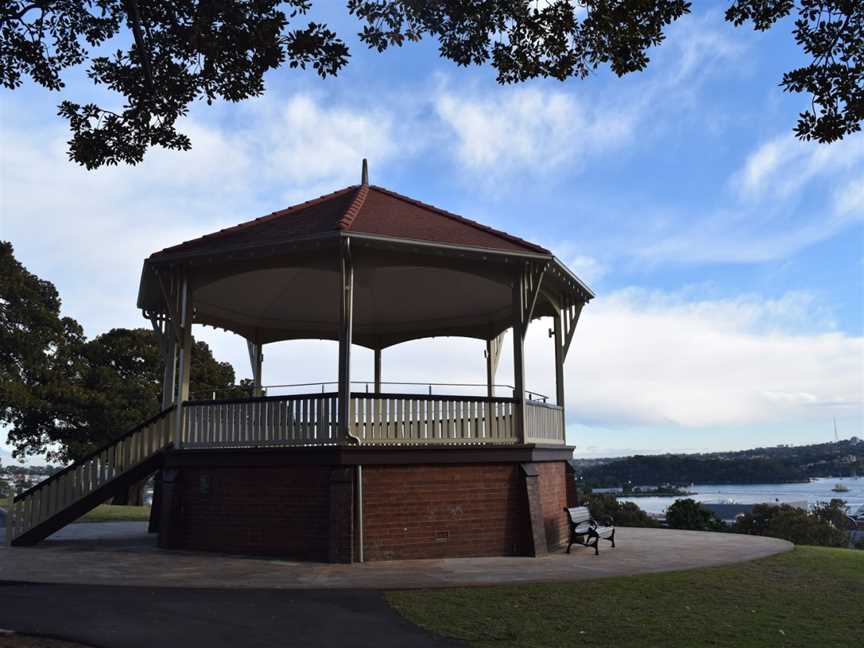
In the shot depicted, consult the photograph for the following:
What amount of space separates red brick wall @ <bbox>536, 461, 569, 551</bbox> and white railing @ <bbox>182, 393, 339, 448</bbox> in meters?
4.41

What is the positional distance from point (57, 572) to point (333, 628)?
5944 mm

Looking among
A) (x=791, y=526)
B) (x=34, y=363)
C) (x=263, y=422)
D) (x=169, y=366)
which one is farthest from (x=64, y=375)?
(x=791, y=526)

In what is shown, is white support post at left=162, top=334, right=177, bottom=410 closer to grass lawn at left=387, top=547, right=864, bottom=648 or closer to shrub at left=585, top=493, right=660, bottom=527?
grass lawn at left=387, top=547, right=864, bottom=648

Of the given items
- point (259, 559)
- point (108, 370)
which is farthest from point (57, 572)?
point (108, 370)

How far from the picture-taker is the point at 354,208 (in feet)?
50.8

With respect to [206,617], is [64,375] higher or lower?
higher

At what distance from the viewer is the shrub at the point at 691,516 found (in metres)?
25.3

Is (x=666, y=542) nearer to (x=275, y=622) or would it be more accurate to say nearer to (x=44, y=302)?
(x=275, y=622)

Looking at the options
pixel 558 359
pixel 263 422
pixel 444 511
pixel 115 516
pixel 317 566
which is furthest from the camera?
pixel 115 516

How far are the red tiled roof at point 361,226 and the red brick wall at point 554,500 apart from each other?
179 inches

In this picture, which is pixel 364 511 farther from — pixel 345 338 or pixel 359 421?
pixel 345 338

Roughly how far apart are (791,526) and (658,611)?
3306 centimetres

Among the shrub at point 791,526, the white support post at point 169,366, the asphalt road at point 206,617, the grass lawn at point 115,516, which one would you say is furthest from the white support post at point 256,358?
the shrub at point 791,526

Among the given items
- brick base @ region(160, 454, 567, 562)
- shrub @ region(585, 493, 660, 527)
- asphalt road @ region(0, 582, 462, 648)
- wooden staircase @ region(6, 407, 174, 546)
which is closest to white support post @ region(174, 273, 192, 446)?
wooden staircase @ region(6, 407, 174, 546)
